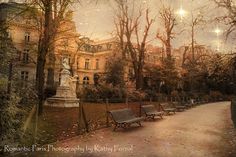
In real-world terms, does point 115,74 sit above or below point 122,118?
above

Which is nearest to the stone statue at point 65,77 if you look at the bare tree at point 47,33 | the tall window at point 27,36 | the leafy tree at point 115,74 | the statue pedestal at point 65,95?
the statue pedestal at point 65,95

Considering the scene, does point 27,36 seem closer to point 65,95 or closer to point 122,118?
point 65,95

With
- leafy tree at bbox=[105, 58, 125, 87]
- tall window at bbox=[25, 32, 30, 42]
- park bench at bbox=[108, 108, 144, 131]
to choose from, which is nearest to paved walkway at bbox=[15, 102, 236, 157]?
park bench at bbox=[108, 108, 144, 131]

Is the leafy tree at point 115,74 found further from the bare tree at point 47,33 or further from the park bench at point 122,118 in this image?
the park bench at point 122,118

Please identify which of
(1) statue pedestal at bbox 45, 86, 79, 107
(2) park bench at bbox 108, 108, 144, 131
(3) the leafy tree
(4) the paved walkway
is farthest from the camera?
(3) the leafy tree

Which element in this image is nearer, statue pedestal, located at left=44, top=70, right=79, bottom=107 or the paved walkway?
the paved walkway

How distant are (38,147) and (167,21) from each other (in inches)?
1404

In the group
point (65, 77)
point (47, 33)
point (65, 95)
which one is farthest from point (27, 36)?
point (47, 33)

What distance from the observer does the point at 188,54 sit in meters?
55.8

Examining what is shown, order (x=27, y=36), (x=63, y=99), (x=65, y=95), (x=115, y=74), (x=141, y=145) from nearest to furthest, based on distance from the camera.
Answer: (x=141, y=145)
(x=63, y=99)
(x=65, y=95)
(x=115, y=74)
(x=27, y=36)

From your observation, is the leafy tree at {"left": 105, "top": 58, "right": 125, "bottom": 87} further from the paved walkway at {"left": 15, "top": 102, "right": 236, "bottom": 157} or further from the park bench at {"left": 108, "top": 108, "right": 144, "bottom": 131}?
the paved walkway at {"left": 15, "top": 102, "right": 236, "bottom": 157}

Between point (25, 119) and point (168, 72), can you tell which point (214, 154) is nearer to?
point (25, 119)

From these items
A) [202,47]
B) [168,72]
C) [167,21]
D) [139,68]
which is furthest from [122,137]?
[202,47]

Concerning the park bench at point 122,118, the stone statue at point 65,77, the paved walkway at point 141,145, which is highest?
the stone statue at point 65,77
